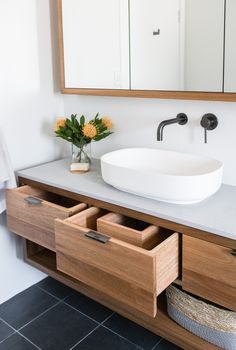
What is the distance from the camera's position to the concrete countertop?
4.15 feet

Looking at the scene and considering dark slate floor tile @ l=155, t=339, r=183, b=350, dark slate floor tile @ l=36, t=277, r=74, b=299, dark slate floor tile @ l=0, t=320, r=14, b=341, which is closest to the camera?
dark slate floor tile @ l=155, t=339, r=183, b=350

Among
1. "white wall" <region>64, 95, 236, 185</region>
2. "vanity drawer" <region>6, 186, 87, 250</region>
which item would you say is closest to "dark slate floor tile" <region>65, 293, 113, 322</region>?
"vanity drawer" <region>6, 186, 87, 250</region>

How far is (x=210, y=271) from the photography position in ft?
4.12

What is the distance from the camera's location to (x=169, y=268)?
4.31 feet

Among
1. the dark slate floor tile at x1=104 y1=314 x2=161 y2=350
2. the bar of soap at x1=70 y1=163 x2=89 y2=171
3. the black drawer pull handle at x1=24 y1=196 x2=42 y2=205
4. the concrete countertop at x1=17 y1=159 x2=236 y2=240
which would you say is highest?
the bar of soap at x1=70 y1=163 x2=89 y2=171

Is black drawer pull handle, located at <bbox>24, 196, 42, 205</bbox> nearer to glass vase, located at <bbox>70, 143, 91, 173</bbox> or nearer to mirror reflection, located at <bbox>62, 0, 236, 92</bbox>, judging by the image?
glass vase, located at <bbox>70, 143, 91, 173</bbox>

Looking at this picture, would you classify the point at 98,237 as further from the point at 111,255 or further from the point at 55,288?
the point at 55,288

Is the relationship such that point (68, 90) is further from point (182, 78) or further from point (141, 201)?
point (141, 201)

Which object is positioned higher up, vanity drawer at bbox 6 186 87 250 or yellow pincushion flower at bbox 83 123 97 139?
yellow pincushion flower at bbox 83 123 97 139

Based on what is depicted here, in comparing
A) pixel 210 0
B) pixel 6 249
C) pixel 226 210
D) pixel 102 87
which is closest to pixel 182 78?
pixel 210 0

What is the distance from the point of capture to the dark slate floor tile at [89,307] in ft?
6.37

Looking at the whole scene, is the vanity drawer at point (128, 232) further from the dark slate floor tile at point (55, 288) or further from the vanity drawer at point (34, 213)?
the dark slate floor tile at point (55, 288)

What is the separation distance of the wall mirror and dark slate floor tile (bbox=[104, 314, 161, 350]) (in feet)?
3.77

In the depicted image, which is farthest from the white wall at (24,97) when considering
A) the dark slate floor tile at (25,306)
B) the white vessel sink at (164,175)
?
the white vessel sink at (164,175)
